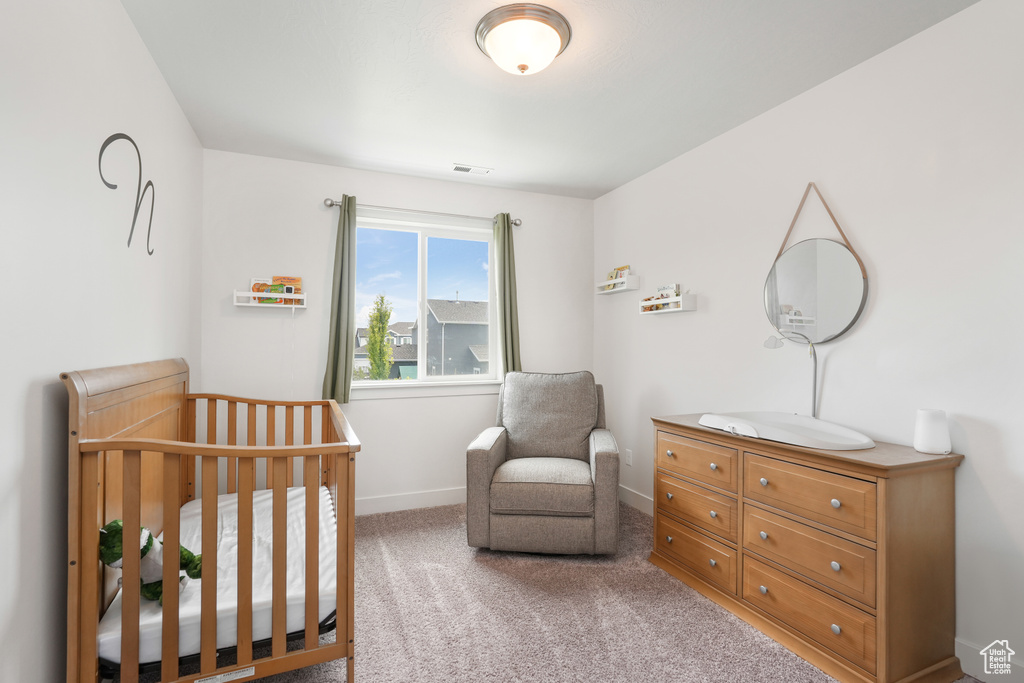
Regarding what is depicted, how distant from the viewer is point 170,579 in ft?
4.75

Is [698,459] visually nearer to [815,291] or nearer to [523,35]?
[815,291]

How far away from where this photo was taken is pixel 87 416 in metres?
1.48

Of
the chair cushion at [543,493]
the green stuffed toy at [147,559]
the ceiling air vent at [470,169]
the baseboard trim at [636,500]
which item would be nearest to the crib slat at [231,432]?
the green stuffed toy at [147,559]

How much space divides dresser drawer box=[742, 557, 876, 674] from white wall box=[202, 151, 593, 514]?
2197mm

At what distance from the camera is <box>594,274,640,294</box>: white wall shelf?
12.0 ft

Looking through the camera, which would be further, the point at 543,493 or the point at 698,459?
the point at 543,493

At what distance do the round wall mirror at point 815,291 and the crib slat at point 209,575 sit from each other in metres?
2.50

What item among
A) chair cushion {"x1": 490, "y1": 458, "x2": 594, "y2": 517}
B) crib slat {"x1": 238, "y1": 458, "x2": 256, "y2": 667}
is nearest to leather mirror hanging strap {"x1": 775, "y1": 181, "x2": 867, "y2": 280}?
chair cushion {"x1": 490, "y1": 458, "x2": 594, "y2": 517}

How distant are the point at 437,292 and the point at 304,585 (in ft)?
8.32

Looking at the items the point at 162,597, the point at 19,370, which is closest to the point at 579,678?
the point at 162,597

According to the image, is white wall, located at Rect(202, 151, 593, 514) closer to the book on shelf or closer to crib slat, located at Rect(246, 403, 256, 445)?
the book on shelf

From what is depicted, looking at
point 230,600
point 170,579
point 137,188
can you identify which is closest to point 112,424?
point 170,579

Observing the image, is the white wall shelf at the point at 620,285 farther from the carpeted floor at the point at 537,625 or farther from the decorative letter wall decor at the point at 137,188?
the decorative letter wall decor at the point at 137,188

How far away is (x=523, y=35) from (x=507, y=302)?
2.16 meters
